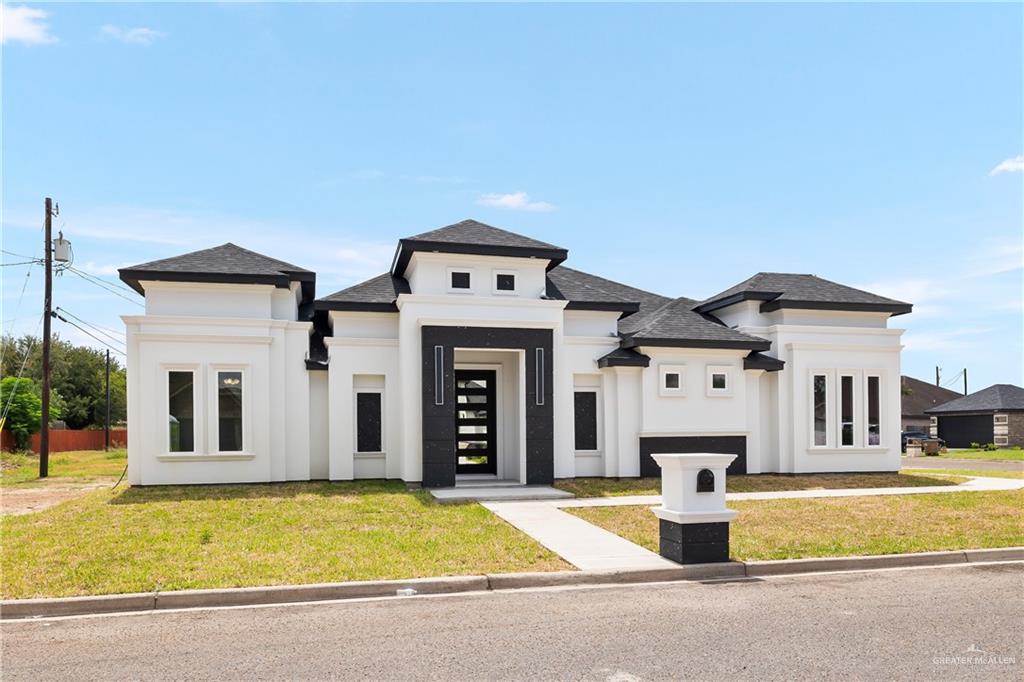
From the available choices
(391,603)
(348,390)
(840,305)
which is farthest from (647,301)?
(391,603)

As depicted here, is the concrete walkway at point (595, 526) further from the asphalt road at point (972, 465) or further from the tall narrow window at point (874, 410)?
the asphalt road at point (972, 465)

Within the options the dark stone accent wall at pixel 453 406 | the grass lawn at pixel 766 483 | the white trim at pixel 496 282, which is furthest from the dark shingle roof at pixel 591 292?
the grass lawn at pixel 766 483

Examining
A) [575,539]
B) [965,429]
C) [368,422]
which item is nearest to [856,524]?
[575,539]

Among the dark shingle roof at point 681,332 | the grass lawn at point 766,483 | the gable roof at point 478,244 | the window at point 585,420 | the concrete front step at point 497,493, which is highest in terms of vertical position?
the gable roof at point 478,244

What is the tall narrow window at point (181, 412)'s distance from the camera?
1786cm

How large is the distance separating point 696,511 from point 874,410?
46.1 ft

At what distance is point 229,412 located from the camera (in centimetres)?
1819

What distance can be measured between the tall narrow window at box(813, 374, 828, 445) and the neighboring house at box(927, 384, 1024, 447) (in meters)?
31.1

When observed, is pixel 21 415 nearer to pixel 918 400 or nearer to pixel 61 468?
pixel 61 468

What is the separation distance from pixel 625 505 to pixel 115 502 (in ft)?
32.6

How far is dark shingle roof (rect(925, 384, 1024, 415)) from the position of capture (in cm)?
4553

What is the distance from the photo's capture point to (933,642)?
6570mm

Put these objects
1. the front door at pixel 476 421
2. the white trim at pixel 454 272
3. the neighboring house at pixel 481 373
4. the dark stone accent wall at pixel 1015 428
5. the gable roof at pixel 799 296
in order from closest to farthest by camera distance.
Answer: the neighboring house at pixel 481 373
the white trim at pixel 454 272
the front door at pixel 476 421
the gable roof at pixel 799 296
the dark stone accent wall at pixel 1015 428

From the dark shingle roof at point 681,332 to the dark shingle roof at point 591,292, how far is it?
0.57 meters
